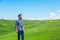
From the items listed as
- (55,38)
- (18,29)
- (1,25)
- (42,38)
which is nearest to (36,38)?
(42,38)

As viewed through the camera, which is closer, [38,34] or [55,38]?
[55,38]

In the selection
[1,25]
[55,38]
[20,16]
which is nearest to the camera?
[20,16]

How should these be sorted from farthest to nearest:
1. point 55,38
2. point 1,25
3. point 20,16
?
point 1,25, point 55,38, point 20,16

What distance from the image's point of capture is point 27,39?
3092cm

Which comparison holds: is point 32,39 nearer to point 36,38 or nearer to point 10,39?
point 36,38

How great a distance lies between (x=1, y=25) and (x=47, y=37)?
3010 centimetres

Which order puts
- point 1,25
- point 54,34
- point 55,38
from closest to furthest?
point 55,38, point 54,34, point 1,25

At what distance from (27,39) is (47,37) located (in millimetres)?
3026

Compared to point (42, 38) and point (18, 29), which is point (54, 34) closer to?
point (42, 38)

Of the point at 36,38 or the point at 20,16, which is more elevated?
the point at 20,16

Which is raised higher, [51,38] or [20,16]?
[20,16]

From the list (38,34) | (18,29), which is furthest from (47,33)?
(18,29)

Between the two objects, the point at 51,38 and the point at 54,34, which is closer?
the point at 51,38

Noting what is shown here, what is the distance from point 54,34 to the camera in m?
33.6
